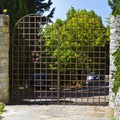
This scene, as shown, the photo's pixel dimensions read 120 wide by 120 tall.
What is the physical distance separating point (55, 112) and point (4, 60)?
2.42 meters

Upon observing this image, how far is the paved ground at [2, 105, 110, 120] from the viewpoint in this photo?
335 inches

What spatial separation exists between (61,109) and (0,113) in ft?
6.00

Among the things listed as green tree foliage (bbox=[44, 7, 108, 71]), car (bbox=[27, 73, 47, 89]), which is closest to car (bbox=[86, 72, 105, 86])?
green tree foliage (bbox=[44, 7, 108, 71])

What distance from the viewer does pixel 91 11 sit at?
32.0 meters

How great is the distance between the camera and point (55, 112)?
9375 millimetres

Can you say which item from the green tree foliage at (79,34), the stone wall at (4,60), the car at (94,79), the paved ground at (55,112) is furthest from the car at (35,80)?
the car at (94,79)

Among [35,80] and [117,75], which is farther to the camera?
[35,80]

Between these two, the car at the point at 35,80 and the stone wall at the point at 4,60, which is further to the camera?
the car at the point at 35,80

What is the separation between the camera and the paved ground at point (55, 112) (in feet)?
27.9

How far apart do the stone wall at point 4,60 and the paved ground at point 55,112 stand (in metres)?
0.61

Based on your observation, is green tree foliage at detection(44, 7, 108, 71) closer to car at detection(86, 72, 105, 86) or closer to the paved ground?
car at detection(86, 72, 105, 86)

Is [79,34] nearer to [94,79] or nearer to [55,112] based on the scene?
[94,79]

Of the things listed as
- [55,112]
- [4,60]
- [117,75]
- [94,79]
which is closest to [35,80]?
[4,60]

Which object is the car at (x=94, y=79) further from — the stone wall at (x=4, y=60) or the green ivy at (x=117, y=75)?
the stone wall at (x=4, y=60)
